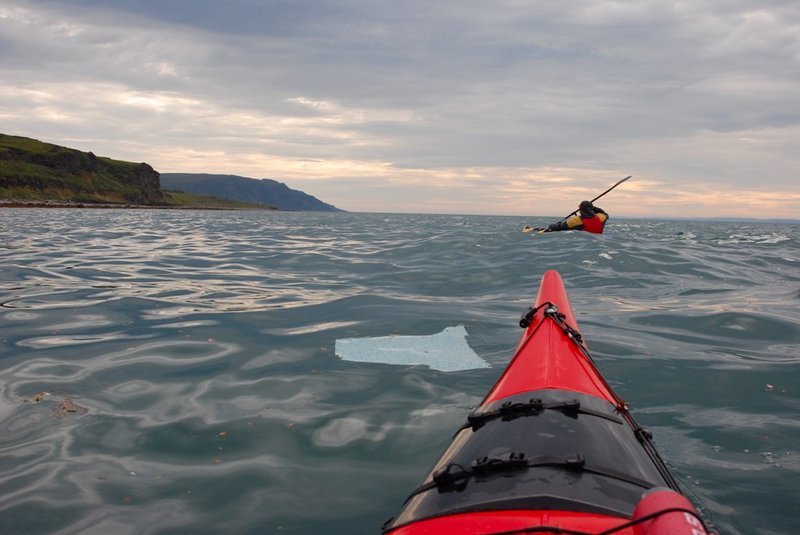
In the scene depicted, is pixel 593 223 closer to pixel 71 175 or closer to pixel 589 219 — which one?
pixel 589 219

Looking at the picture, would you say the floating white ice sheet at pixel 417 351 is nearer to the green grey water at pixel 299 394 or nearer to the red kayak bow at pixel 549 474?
the green grey water at pixel 299 394

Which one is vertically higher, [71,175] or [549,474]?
[71,175]

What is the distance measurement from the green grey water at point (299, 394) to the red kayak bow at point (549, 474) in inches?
52.3

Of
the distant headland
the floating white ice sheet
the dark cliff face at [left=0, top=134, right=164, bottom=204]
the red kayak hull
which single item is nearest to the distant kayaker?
the floating white ice sheet

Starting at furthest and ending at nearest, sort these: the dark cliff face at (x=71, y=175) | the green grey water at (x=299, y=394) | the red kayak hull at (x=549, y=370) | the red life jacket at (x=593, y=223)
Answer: the dark cliff face at (x=71, y=175) < the red life jacket at (x=593, y=223) < the green grey water at (x=299, y=394) < the red kayak hull at (x=549, y=370)

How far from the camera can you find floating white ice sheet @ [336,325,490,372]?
7793 mm

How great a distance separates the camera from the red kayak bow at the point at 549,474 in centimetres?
228

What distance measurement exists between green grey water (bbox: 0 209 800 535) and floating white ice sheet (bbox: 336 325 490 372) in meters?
0.23

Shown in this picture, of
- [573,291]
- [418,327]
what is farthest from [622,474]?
[573,291]

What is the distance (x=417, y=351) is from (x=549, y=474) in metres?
5.64

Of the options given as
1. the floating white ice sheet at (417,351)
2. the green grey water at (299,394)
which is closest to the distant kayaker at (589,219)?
the green grey water at (299,394)

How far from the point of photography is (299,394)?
6559 millimetres

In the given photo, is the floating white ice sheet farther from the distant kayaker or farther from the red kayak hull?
the distant kayaker

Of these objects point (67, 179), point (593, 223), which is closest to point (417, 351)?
point (593, 223)
